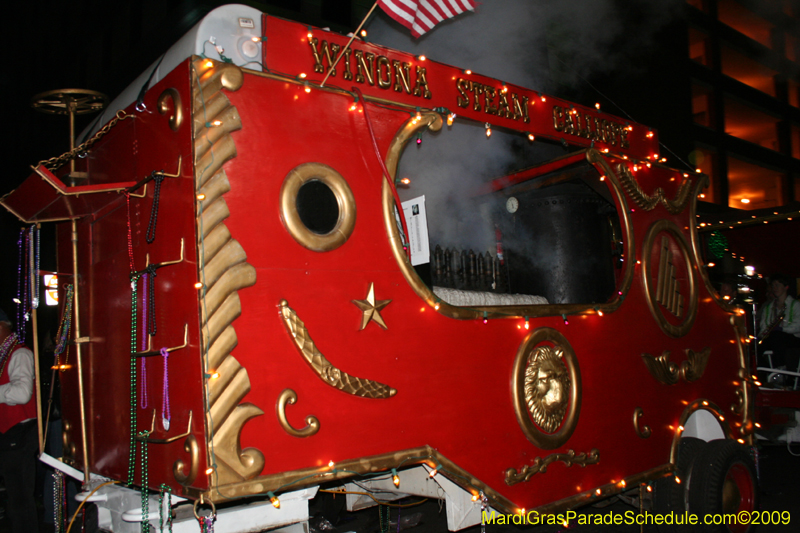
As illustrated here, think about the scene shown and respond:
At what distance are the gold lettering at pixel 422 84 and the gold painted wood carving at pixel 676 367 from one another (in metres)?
2.31

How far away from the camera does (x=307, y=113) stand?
2.63 meters

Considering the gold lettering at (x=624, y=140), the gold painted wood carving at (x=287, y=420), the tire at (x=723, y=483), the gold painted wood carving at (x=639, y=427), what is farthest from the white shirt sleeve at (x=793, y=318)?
the gold painted wood carving at (x=287, y=420)

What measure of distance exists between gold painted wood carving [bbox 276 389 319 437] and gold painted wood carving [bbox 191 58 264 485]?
3.8 inches

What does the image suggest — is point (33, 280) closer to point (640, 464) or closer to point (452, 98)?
point (452, 98)

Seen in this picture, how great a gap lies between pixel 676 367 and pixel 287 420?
10.1 ft

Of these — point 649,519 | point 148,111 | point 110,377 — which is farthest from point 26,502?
point 649,519

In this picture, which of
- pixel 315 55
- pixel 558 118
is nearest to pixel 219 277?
pixel 315 55

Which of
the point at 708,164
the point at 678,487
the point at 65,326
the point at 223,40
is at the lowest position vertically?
the point at 678,487

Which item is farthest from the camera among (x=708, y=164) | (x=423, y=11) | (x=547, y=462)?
(x=708, y=164)

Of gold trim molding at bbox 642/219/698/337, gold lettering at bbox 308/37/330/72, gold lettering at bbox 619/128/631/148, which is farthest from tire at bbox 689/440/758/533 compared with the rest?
gold lettering at bbox 308/37/330/72

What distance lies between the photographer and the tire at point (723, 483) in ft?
13.0

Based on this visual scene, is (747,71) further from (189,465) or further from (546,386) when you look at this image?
(189,465)

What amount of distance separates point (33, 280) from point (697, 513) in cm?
423

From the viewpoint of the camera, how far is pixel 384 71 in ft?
9.92
